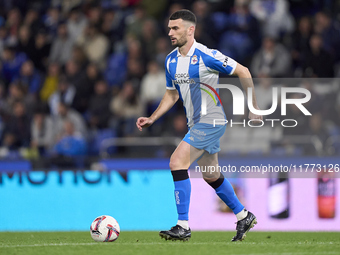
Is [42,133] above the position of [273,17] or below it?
below

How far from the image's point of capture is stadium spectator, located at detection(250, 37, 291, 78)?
40.1 feet

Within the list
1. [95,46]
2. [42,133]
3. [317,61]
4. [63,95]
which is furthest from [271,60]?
[42,133]

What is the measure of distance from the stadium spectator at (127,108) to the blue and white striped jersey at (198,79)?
4987 mm

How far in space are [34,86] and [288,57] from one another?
5634mm

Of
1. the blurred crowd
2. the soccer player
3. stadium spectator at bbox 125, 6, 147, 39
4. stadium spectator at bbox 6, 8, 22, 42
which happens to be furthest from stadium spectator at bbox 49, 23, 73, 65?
the soccer player

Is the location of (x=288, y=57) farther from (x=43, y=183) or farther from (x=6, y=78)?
(x=6, y=78)

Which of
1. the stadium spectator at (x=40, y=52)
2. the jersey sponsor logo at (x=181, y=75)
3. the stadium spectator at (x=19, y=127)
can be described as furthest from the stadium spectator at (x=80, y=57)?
the jersey sponsor logo at (x=181, y=75)

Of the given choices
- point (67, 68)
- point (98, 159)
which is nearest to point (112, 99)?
point (67, 68)

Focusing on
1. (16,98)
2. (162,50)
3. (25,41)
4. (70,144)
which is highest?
(25,41)

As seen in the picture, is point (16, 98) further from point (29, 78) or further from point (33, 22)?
point (33, 22)

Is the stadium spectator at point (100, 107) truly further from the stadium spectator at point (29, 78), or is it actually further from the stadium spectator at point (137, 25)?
the stadium spectator at point (29, 78)

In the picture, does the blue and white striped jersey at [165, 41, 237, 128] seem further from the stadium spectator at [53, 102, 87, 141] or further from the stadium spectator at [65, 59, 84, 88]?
the stadium spectator at [65, 59, 84, 88]

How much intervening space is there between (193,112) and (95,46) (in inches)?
299

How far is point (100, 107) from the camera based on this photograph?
12680 millimetres
